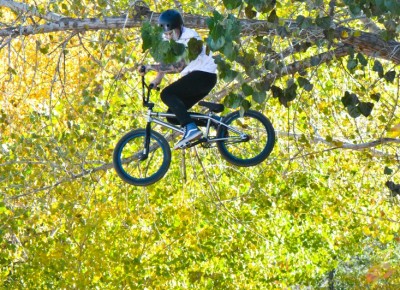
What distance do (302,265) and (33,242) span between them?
7.15 meters

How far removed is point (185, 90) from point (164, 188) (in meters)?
6.91

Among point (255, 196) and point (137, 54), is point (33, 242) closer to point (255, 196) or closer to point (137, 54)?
point (255, 196)

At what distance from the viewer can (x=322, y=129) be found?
12.5 meters

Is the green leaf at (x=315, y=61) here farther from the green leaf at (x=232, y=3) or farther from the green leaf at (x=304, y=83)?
the green leaf at (x=232, y=3)

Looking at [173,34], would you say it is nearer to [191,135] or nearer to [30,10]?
[191,135]

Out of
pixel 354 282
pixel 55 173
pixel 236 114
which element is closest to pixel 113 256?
pixel 55 173

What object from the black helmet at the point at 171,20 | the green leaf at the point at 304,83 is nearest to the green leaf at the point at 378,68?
the green leaf at the point at 304,83

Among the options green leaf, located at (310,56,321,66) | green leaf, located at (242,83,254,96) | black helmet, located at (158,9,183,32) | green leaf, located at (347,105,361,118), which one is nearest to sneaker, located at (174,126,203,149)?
black helmet, located at (158,9,183,32)

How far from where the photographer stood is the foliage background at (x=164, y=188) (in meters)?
9.86

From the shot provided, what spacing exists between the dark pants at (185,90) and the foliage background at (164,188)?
3.67 feet

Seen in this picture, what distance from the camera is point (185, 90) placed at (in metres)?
7.57

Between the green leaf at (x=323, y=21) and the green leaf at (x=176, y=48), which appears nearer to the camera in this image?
the green leaf at (x=176, y=48)

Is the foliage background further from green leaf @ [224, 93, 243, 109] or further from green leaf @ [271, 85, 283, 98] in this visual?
green leaf @ [224, 93, 243, 109]

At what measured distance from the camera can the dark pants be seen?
750cm
